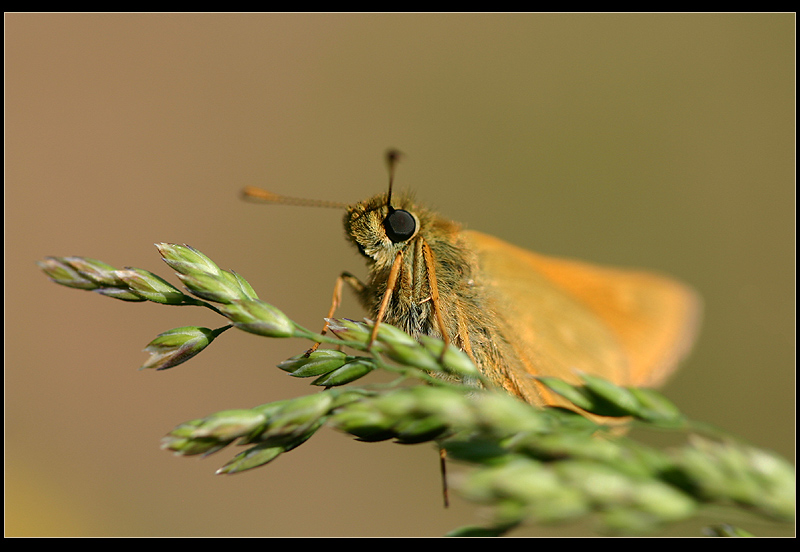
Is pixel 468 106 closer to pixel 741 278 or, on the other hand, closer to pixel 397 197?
pixel 741 278

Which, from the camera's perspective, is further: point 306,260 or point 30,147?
point 306,260

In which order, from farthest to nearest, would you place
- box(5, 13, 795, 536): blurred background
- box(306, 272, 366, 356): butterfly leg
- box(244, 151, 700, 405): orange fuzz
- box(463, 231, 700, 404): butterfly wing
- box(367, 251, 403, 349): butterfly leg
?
box(5, 13, 795, 536): blurred background
box(463, 231, 700, 404): butterfly wing
box(306, 272, 366, 356): butterfly leg
box(244, 151, 700, 405): orange fuzz
box(367, 251, 403, 349): butterfly leg

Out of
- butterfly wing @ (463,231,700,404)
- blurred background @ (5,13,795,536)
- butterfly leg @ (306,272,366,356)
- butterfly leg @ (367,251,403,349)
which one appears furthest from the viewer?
blurred background @ (5,13,795,536)

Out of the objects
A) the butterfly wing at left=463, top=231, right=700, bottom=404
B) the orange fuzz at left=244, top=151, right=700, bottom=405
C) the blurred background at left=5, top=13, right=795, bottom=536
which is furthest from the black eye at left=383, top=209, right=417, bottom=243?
the blurred background at left=5, top=13, right=795, bottom=536

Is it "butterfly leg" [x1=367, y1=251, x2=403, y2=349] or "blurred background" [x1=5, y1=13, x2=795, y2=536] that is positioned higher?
"blurred background" [x1=5, y1=13, x2=795, y2=536]

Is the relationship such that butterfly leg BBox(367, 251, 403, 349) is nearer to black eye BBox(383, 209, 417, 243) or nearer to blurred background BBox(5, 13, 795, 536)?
black eye BBox(383, 209, 417, 243)

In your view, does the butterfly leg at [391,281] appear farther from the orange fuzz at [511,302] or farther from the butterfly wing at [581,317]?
the butterfly wing at [581,317]

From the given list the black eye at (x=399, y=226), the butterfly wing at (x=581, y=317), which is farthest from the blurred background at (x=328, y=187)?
the black eye at (x=399, y=226)

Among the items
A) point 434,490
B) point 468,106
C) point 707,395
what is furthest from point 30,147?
point 707,395
